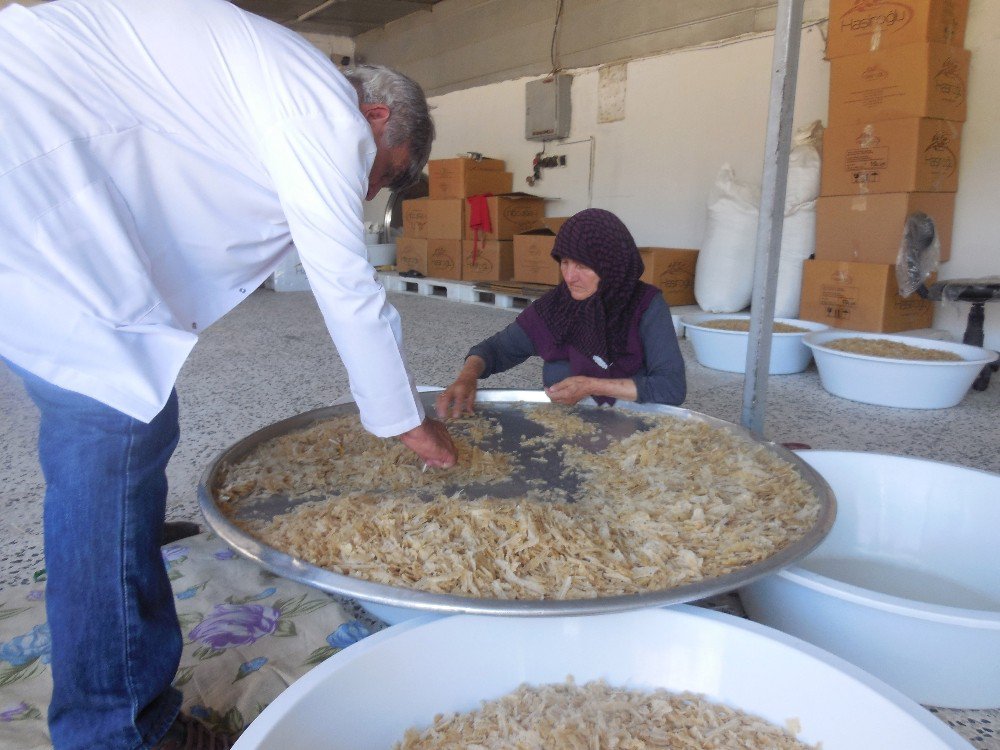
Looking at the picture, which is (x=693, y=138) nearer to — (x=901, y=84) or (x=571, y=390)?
(x=901, y=84)

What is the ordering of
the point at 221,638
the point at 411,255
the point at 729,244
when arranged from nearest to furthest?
1. the point at 221,638
2. the point at 729,244
3. the point at 411,255

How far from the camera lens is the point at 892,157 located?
3.38 metres

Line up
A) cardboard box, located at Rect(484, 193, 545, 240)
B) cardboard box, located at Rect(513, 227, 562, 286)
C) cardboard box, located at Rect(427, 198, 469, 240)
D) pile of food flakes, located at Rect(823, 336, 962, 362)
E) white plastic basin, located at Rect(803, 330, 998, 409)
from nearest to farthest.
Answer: white plastic basin, located at Rect(803, 330, 998, 409), pile of food flakes, located at Rect(823, 336, 962, 362), cardboard box, located at Rect(513, 227, 562, 286), cardboard box, located at Rect(484, 193, 545, 240), cardboard box, located at Rect(427, 198, 469, 240)

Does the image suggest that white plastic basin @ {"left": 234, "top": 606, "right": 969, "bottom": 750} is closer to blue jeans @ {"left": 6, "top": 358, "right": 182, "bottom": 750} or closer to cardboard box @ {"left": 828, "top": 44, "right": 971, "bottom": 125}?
blue jeans @ {"left": 6, "top": 358, "right": 182, "bottom": 750}

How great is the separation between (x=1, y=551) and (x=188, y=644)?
2.43 feet

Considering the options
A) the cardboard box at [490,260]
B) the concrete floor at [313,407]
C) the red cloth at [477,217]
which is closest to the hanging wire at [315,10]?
the red cloth at [477,217]

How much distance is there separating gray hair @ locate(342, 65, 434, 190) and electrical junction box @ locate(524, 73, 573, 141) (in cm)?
486

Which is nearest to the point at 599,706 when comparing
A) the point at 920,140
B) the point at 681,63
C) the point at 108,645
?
the point at 108,645

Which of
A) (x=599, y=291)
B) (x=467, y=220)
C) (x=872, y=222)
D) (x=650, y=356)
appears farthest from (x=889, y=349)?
(x=467, y=220)

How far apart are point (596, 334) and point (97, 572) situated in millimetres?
1298

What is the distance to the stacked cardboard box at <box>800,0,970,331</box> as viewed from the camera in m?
3.29

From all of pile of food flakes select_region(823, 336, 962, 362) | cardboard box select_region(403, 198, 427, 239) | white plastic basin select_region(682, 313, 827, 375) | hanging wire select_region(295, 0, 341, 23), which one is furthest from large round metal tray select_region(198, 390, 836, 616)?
hanging wire select_region(295, 0, 341, 23)

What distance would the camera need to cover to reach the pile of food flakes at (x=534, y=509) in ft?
3.19

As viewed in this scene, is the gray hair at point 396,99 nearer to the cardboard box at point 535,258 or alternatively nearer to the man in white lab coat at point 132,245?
the man in white lab coat at point 132,245
